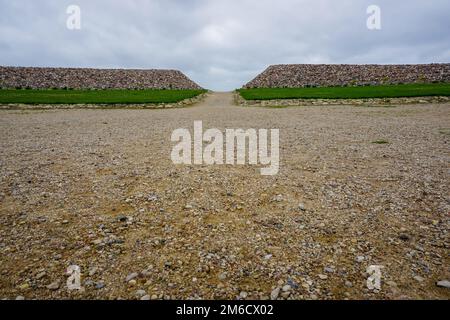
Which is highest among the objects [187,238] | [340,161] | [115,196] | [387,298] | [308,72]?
[308,72]

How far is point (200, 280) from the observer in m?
4.04

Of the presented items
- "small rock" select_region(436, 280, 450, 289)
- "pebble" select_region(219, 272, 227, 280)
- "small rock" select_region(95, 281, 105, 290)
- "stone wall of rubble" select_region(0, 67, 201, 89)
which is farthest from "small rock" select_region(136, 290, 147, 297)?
"stone wall of rubble" select_region(0, 67, 201, 89)

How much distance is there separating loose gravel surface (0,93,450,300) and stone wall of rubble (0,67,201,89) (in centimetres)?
6870

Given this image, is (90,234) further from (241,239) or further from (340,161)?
(340,161)

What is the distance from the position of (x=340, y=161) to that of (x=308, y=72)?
75579 mm

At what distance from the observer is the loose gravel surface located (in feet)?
12.9

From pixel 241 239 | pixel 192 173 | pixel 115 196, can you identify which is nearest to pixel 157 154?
pixel 192 173

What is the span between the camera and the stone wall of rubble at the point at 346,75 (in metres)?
63.7

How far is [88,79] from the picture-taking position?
7369cm

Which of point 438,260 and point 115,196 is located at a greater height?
point 115,196

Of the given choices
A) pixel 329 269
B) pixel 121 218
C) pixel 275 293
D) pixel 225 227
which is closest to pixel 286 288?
pixel 275 293

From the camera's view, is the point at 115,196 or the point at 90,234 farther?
the point at 115,196

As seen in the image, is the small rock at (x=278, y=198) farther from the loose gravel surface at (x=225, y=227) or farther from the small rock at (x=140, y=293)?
the small rock at (x=140, y=293)

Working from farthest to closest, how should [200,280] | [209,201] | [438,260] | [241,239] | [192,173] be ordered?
1. [192,173]
2. [209,201]
3. [241,239]
4. [438,260]
5. [200,280]
